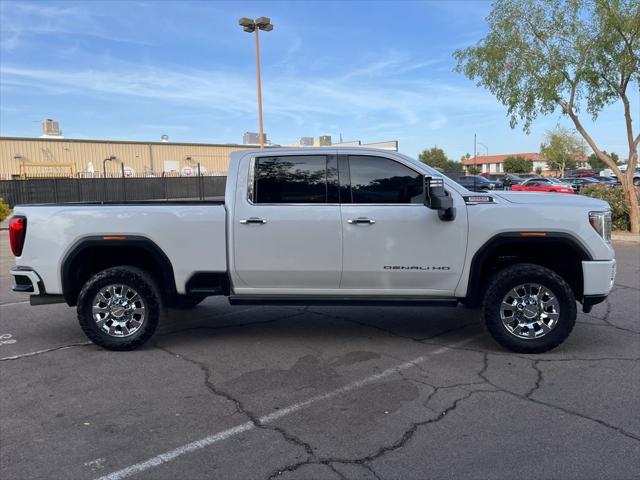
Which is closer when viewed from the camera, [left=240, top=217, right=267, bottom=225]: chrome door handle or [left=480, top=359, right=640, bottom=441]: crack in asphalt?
[left=480, top=359, right=640, bottom=441]: crack in asphalt

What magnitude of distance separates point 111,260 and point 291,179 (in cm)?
215

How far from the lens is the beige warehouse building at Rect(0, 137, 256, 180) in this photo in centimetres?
3909

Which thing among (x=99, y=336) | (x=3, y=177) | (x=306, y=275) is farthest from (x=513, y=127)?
(x=3, y=177)

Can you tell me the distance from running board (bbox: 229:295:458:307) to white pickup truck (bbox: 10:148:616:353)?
1 centimetres

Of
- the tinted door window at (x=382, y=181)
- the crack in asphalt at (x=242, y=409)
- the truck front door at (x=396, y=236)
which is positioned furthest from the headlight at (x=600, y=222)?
the crack in asphalt at (x=242, y=409)

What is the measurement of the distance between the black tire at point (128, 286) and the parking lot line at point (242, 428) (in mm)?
2053

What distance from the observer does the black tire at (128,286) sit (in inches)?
215

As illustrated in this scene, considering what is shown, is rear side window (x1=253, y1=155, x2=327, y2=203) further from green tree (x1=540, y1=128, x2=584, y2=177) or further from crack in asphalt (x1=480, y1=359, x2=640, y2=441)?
green tree (x1=540, y1=128, x2=584, y2=177)

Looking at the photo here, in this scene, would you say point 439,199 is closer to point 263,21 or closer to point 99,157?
point 263,21

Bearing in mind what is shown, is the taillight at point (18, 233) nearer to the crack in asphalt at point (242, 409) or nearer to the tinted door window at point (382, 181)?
the crack in asphalt at point (242, 409)

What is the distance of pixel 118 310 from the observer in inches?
218

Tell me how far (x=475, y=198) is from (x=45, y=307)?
6.06 metres

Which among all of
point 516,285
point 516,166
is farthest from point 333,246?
point 516,166

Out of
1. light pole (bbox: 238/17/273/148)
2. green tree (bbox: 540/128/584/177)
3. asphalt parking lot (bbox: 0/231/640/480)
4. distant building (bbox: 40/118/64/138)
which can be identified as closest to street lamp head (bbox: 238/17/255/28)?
light pole (bbox: 238/17/273/148)
